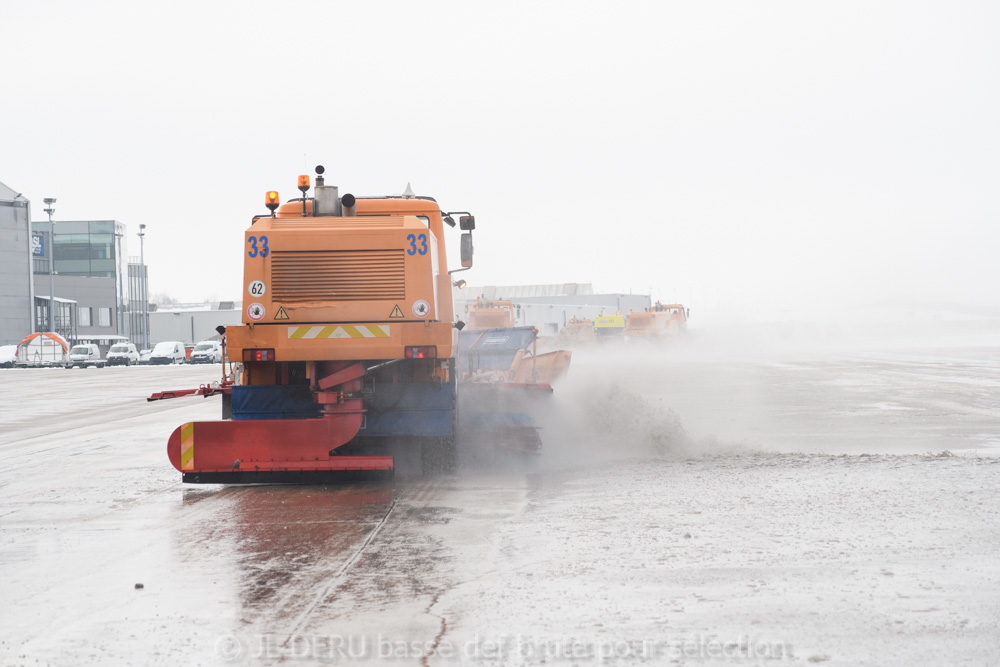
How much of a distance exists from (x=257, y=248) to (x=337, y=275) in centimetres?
80

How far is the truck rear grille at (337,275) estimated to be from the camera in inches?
366

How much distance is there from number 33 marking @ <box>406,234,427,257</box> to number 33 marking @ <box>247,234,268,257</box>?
1.34 meters

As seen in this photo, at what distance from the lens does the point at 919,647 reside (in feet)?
14.4

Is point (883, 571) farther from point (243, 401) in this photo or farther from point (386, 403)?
point (243, 401)

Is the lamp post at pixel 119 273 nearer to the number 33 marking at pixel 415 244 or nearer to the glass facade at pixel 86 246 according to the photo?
the glass facade at pixel 86 246

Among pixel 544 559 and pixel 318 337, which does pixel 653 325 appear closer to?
pixel 318 337

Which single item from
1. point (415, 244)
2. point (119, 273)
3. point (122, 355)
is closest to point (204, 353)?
point (122, 355)

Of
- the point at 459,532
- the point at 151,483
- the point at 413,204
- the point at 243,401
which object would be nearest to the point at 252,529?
the point at 459,532

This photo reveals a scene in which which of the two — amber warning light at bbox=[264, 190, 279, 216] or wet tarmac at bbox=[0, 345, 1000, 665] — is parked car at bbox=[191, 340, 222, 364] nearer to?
wet tarmac at bbox=[0, 345, 1000, 665]

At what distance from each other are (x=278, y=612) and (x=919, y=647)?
3.12m

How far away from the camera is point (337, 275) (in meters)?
9.35

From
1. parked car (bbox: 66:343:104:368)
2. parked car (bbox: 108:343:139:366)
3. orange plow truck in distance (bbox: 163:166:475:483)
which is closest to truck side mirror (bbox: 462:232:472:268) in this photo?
orange plow truck in distance (bbox: 163:166:475:483)

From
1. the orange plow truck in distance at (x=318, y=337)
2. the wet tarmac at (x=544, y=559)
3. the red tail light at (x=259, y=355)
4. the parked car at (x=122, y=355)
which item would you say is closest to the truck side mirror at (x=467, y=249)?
the orange plow truck in distance at (x=318, y=337)

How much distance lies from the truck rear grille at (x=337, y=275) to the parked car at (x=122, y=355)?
2460 inches
